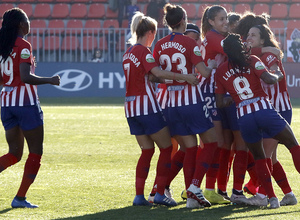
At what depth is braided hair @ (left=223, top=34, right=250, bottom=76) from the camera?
18.4ft

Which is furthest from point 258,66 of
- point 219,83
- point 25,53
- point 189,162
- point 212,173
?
point 25,53

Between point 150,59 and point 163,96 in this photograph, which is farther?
point 163,96

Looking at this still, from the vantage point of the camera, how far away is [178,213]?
5.53 metres

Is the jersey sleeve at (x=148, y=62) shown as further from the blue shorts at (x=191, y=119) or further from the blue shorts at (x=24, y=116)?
the blue shorts at (x=24, y=116)

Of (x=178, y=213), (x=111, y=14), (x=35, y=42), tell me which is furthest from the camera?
(x=111, y=14)

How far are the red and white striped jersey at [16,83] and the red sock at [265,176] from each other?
2197mm

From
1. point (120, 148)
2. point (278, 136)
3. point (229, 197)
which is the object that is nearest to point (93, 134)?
point (120, 148)

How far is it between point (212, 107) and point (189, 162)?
65 centimetres

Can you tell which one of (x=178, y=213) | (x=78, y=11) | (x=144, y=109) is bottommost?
(x=178, y=213)

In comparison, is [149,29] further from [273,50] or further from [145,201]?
[145,201]

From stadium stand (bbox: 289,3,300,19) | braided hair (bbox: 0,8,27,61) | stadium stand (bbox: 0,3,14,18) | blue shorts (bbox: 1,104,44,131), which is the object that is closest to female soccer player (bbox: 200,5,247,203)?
blue shorts (bbox: 1,104,44,131)

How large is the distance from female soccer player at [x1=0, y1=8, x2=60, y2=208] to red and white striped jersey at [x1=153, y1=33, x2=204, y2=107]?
1.06 metres

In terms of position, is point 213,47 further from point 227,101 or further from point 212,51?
point 227,101

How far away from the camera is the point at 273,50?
6004 millimetres
